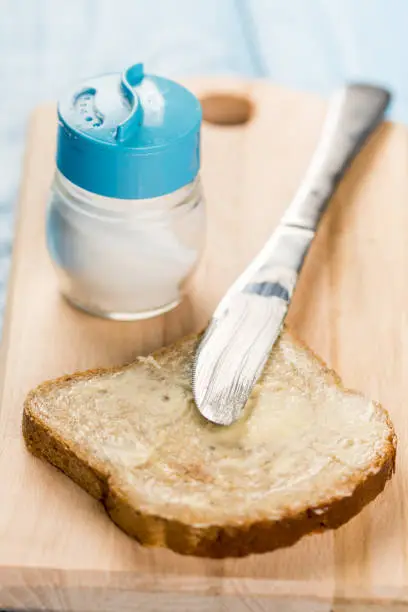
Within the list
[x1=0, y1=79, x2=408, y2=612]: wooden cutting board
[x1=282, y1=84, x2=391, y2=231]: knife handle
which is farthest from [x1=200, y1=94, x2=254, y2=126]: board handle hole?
[x1=282, y1=84, x2=391, y2=231]: knife handle

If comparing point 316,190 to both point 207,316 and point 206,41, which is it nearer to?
point 207,316

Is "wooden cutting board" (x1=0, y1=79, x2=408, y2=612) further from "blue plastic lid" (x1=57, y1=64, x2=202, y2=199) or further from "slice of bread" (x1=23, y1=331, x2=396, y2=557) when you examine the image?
"blue plastic lid" (x1=57, y1=64, x2=202, y2=199)

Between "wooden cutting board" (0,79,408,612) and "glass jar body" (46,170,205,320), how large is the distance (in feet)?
0.17

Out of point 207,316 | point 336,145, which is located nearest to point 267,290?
point 207,316

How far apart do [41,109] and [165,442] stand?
1.05m

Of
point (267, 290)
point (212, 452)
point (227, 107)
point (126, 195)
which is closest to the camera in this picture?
point (212, 452)

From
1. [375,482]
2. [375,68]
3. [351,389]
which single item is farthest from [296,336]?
[375,68]

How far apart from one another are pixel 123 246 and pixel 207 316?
0.80 ft

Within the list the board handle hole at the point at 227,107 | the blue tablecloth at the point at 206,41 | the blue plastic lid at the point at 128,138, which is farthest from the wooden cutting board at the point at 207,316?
the blue tablecloth at the point at 206,41

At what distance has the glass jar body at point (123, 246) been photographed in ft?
5.16

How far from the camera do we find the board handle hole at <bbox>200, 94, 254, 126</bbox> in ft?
7.33

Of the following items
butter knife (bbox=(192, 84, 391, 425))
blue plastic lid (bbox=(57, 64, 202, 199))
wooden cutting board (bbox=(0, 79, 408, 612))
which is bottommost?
wooden cutting board (bbox=(0, 79, 408, 612))

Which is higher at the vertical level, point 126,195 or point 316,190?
point 126,195

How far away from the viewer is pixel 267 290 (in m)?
1.67
